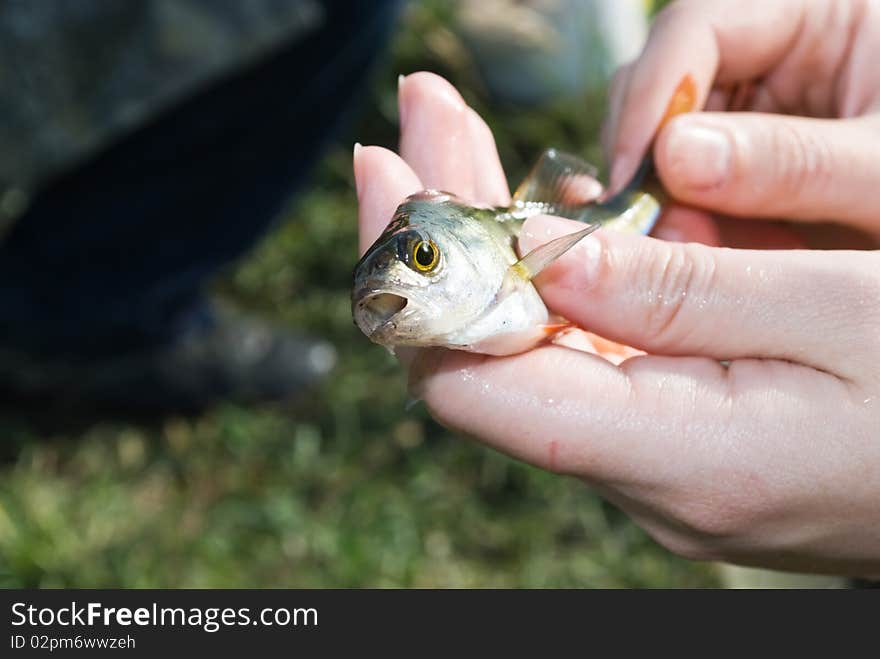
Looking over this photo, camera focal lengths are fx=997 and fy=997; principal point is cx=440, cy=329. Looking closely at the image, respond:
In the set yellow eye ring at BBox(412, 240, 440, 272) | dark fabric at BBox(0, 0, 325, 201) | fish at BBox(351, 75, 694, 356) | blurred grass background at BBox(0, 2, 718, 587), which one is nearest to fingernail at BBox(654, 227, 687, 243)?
fish at BBox(351, 75, 694, 356)

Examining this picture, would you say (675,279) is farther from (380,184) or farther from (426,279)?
(380,184)

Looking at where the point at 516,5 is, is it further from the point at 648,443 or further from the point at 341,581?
the point at 648,443

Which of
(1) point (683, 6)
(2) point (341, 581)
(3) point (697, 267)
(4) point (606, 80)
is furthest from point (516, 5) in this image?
(3) point (697, 267)

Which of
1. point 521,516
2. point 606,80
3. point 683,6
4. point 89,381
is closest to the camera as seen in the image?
point 683,6

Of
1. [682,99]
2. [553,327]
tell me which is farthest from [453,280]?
[682,99]

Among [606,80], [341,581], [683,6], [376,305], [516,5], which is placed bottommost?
[376,305]

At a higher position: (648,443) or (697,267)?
(697,267)

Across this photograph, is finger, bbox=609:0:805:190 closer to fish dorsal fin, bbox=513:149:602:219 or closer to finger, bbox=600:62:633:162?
finger, bbox=600:62:633:162

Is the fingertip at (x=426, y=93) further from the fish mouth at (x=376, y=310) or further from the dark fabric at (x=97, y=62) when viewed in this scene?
the dark fabric at (x=97, y=62)
